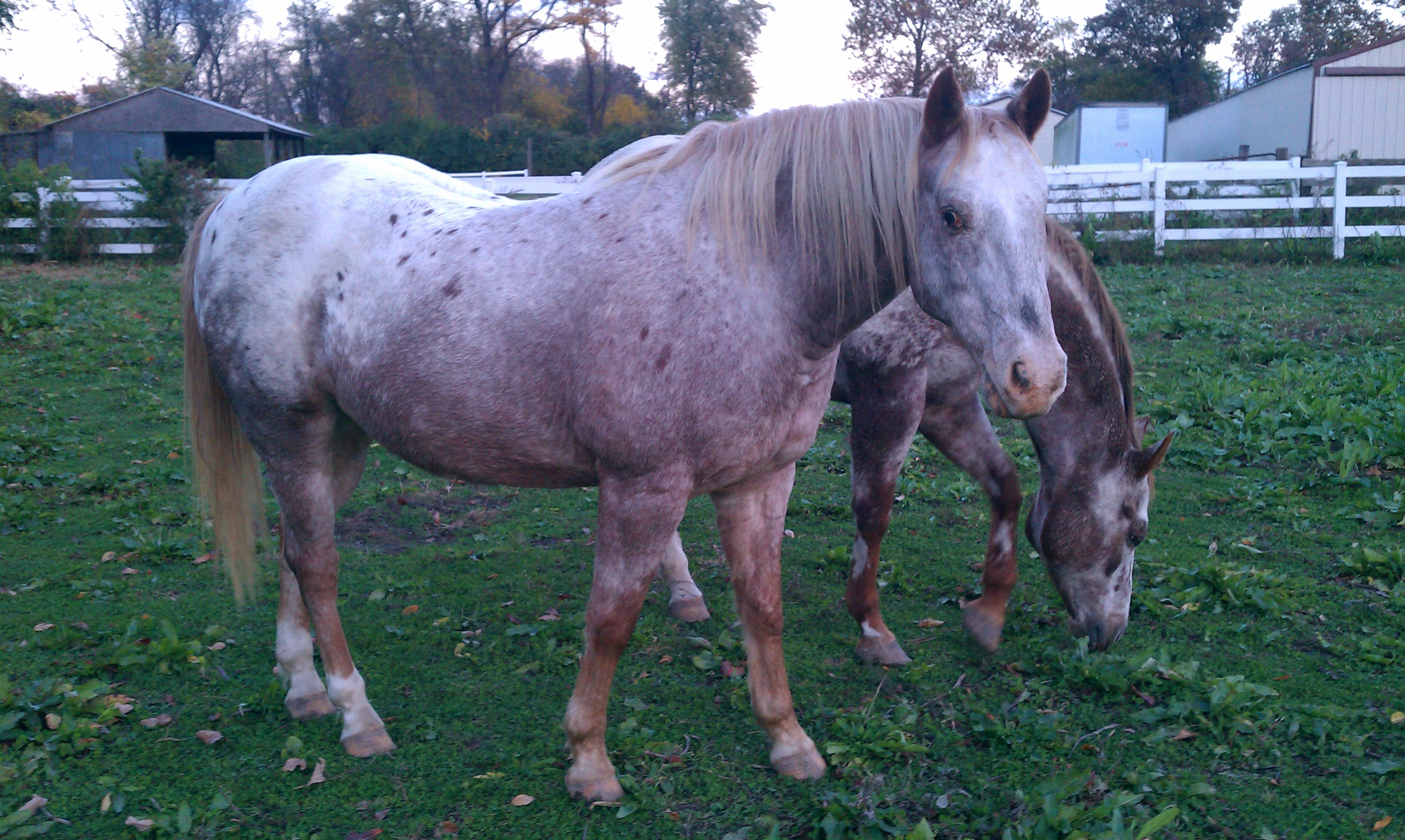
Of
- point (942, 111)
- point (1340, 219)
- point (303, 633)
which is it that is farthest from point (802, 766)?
point (1340, 219)

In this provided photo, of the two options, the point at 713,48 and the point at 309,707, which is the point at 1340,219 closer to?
the point at 309,707

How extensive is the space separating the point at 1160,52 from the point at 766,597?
50.6 meters

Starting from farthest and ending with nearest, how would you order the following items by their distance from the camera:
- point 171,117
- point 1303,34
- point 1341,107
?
point 1303,34 → point 171,117 → point 1341,107

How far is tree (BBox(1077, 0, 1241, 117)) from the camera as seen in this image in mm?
43406

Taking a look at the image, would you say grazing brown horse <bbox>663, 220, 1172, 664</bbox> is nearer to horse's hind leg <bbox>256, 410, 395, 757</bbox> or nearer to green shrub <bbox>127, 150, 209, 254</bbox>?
horse's hind leg <bbox>256, 410, 395, 757</bbox>

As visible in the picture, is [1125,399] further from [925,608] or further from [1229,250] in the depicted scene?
[1229,250]

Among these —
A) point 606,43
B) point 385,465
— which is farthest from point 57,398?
point 606,43

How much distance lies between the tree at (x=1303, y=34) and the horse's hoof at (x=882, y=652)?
42950 millimetres

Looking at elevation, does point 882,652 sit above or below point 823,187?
below

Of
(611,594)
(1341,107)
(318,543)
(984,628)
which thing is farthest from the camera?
(1341,107)

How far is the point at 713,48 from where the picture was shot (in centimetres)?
3719

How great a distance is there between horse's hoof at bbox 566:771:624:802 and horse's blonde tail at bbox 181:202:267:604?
63.0 inches

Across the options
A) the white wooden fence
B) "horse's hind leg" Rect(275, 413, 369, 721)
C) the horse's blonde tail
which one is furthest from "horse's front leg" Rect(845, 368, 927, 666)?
the white wooden fence

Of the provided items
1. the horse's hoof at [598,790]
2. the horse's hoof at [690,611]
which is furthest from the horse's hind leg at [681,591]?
the horse's hoof at [598,790]
